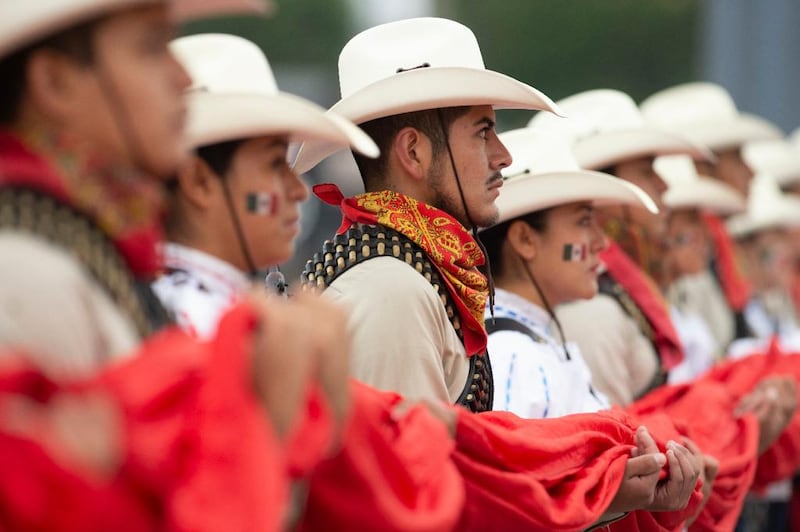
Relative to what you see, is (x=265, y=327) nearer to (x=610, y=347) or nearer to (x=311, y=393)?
(x=311, y=393)

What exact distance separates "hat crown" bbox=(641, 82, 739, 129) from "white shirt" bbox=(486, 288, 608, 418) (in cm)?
378

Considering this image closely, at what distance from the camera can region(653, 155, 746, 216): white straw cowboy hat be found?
8.01 meters

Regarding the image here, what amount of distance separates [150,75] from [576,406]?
8.53ft

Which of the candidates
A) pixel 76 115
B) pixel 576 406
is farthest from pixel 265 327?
pixel 576 406

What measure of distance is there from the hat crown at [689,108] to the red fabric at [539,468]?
453 cm

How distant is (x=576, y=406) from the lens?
521cm

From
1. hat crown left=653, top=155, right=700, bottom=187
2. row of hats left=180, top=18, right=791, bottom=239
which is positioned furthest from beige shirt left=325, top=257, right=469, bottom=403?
hat crown left=653, top=155, right=700, bottom=187

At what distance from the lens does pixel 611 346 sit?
6.15 metres

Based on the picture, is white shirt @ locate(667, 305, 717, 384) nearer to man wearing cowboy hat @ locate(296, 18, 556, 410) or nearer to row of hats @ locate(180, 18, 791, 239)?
row of hats @ locate(180, 18, 791, 239)

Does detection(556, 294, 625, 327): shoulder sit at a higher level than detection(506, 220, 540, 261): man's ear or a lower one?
lower

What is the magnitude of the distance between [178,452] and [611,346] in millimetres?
3557

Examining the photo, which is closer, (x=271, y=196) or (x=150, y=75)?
(x=150, y=75)

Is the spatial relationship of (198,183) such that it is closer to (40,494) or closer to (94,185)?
(94,185)

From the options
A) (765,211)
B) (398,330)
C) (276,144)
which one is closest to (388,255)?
(398,330)
